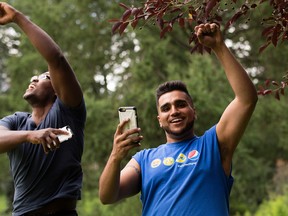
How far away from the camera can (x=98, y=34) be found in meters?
13.9

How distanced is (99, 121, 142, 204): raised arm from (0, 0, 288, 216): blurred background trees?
25.0ft

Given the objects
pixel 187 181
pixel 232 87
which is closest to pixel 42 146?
pixel 187 181

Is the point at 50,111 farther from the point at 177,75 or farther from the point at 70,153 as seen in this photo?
the point at 177,75

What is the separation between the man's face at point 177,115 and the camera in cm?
302

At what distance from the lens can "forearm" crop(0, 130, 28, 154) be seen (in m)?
2.93

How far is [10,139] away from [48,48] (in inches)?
20.3

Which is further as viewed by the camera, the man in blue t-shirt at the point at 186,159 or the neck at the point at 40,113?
the neck at the point at 40,113

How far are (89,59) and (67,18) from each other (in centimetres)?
112

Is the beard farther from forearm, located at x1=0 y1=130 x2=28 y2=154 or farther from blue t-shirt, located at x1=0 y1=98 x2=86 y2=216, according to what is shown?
forearm, located at x1=0 y1=130 x2=28 y2=154

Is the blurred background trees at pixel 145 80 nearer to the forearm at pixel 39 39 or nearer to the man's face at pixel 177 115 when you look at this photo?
the man's face at pixel 177 115

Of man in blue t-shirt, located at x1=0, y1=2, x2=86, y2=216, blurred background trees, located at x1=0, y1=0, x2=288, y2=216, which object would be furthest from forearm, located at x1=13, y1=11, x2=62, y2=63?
blurred background trees, located at x1=0, y1=0, x2=288, y2=216

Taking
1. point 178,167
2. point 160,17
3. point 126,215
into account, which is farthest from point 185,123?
point 126,215

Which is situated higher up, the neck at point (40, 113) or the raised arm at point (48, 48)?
the raised arm at point (48, 48)

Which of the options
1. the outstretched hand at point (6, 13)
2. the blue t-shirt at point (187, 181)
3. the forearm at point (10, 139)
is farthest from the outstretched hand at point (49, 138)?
the outstretched hand at point (6, 13)
